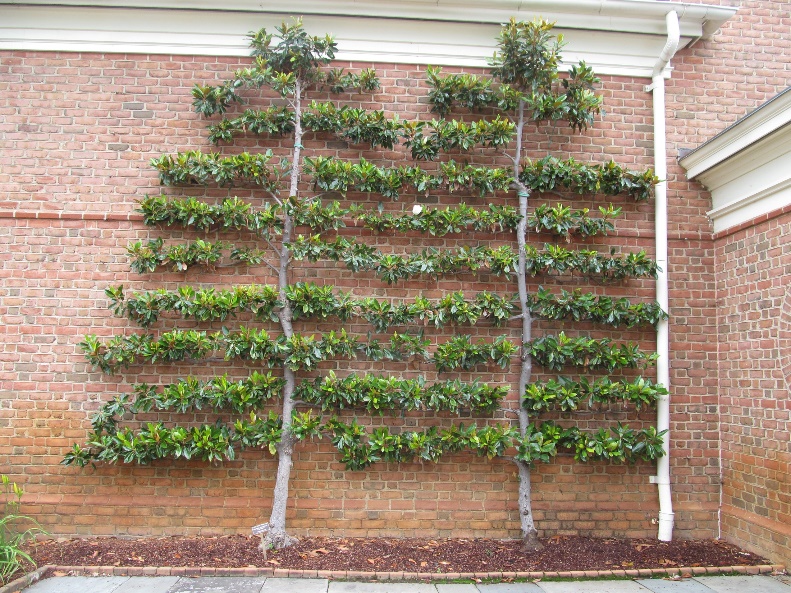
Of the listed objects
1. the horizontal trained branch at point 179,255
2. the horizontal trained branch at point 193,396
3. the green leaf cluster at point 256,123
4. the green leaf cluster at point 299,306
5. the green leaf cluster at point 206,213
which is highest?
the green leaf cluster at point 256,123

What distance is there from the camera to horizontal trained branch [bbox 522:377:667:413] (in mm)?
5090

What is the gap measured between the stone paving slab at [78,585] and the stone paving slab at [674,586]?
13.9ft

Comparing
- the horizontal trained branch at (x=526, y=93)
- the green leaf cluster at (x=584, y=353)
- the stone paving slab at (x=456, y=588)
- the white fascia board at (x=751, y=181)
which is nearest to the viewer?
the stone paving slab at (x=456, y=588)

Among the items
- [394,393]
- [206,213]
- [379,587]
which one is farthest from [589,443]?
[206,213]

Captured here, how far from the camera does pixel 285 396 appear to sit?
5168 millimetres

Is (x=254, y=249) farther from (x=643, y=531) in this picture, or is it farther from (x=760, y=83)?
(x=760, y=83)

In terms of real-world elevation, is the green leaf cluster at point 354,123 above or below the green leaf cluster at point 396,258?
above

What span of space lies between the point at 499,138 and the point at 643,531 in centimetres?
411

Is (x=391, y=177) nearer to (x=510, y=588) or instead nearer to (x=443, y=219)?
(x=443, y=219)

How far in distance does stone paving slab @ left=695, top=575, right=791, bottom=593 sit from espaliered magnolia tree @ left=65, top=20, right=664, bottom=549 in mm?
1153

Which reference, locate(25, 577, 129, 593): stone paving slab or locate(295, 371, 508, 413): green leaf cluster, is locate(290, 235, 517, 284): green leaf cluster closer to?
locate(295, 371, 508, 413): green leaf cluster

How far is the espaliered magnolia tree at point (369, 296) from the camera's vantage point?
5020 millimetres

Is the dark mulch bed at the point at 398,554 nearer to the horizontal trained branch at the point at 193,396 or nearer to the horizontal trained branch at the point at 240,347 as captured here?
the horizontal trained branch at the point at 193,396

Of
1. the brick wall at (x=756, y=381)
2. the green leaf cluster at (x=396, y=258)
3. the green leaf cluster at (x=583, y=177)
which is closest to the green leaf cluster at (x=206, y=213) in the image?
the green leaf cluster at (x=396, y=258)
